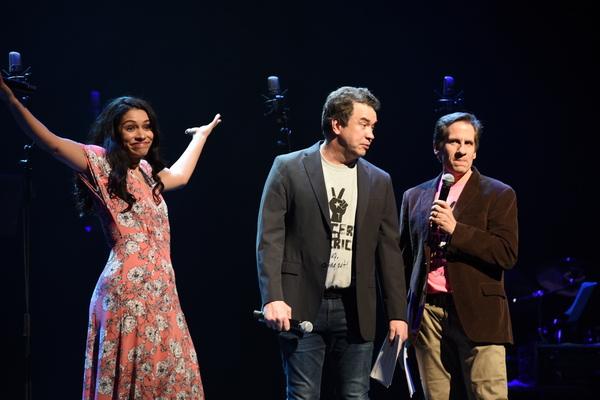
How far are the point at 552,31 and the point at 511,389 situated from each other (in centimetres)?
308

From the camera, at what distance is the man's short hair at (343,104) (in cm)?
274

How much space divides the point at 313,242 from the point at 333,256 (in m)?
0.12

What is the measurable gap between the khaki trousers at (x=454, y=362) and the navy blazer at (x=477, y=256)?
6cm

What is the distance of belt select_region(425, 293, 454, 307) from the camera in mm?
2828

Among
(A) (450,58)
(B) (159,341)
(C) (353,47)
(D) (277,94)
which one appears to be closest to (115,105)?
(B) (159,341)

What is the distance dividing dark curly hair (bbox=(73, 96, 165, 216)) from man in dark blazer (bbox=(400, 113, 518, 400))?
1260 mm

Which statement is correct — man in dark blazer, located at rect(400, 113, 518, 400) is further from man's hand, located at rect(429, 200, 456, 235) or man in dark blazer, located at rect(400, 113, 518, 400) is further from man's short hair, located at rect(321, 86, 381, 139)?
man's short hair, located at rect(321, 86, 381, 139)

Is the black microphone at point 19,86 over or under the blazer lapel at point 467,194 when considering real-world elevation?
over

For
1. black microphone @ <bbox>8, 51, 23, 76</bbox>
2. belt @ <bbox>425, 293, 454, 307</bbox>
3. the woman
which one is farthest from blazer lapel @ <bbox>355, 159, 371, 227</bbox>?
black microphone @ <bbox>8, 51, 23, 76</bbox>

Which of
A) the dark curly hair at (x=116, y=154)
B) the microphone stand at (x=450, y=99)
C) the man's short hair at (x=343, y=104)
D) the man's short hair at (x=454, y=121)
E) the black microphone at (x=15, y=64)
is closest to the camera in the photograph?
the dark curly hair at (x=116, y=154)

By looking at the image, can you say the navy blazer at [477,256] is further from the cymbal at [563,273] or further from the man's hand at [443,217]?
the cymbal at [563,273]

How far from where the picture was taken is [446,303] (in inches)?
111

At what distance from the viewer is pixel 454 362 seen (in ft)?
9.55

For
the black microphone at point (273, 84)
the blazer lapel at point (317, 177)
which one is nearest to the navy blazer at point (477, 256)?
the blazer lapel at point (317, 177)
